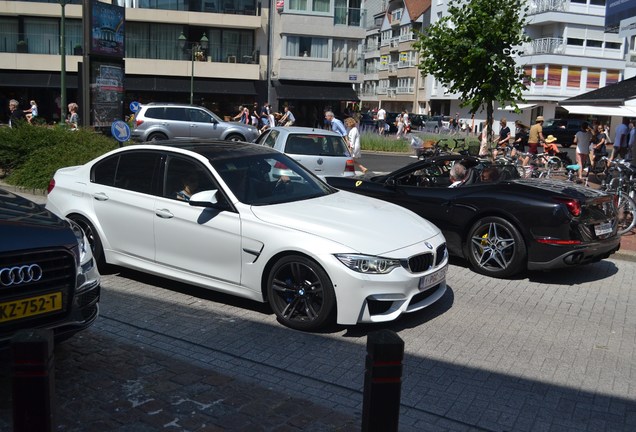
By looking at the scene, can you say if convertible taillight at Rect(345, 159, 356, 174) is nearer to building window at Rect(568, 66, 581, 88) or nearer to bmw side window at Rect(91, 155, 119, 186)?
bmw side window at Rect(91, 155, 119, 186)

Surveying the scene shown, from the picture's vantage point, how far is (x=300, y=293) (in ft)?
19.4

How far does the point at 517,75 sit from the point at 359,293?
11683mm

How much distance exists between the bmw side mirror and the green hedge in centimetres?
789

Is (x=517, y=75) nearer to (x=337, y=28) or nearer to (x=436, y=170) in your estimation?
(x=436, y=170)

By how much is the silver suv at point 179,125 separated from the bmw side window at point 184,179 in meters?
19.6

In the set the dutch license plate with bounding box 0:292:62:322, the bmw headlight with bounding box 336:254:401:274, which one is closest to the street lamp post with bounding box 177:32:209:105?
the bmw headlight with bounding box 336:254:401:274

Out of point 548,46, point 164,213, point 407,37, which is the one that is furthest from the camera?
point 407,37

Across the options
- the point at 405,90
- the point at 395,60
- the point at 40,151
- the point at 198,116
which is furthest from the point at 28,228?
the point at 395,60

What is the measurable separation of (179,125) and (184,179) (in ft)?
67.6

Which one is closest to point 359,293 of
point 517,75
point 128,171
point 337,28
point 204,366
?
point 204,366

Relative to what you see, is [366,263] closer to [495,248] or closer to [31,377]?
[495,248]

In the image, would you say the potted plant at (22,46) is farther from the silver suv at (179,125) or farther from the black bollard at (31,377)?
the black bollard at (31,377)

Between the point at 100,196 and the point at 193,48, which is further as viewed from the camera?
the point at 193,48

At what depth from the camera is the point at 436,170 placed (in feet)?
Answer: 32.2
